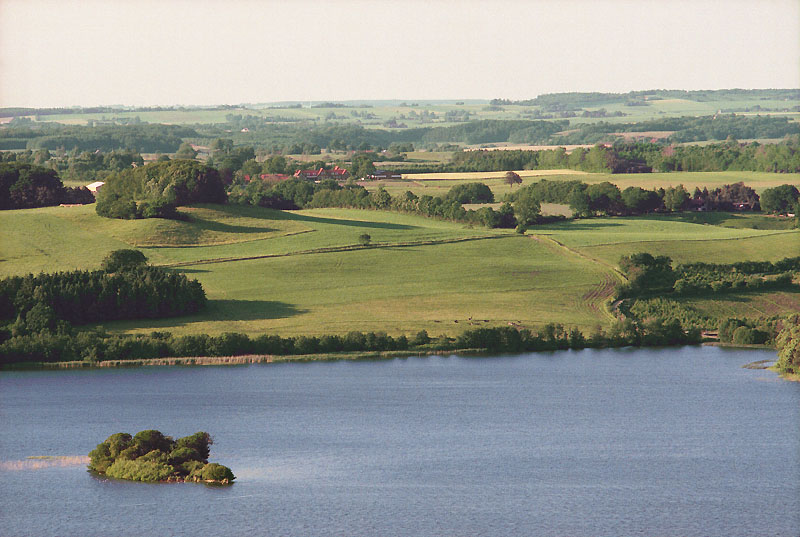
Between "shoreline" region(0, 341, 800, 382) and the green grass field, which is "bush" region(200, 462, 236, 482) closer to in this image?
"shoreline" region(0, 341, 800, 382)

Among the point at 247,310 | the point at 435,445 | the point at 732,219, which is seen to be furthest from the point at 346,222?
the point at 435,445

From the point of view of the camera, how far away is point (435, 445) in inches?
2687

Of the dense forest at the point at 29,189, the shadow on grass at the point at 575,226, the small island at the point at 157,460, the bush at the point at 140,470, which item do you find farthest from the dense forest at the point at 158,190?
the bush at the point at 140,470

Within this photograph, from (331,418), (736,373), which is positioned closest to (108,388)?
(331,418)

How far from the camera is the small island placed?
58969 mm

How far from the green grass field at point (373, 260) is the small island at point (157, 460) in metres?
37.3

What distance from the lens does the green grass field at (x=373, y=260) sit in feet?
345

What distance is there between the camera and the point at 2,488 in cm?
5766

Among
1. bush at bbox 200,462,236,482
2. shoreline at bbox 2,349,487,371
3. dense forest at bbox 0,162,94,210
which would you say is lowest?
shoreline at bbox 2,349,487,371

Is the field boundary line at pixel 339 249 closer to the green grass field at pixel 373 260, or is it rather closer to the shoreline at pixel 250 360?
the green grass field at pixel 373 260

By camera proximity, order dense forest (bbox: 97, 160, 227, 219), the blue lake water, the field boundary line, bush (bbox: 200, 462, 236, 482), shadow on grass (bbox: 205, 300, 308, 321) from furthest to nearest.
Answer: dense forest (bbox: 97, 160, 227, 219)
the field boundary line
shadow on grass (bbox: 205, 300, 308, 321)
bush (bbox: 200, 462, 236, 482)
the blue lake water

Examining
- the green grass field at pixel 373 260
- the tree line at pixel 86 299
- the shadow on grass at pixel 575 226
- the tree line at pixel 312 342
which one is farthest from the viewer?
the shadow on grass at pixel 575 226

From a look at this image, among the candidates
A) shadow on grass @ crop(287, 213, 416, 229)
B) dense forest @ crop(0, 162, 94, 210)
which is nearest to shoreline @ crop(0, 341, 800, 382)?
shadow on grass @ crop(287, 213, 416, 229)

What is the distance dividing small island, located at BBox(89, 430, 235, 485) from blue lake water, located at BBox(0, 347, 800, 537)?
94 centimetres
